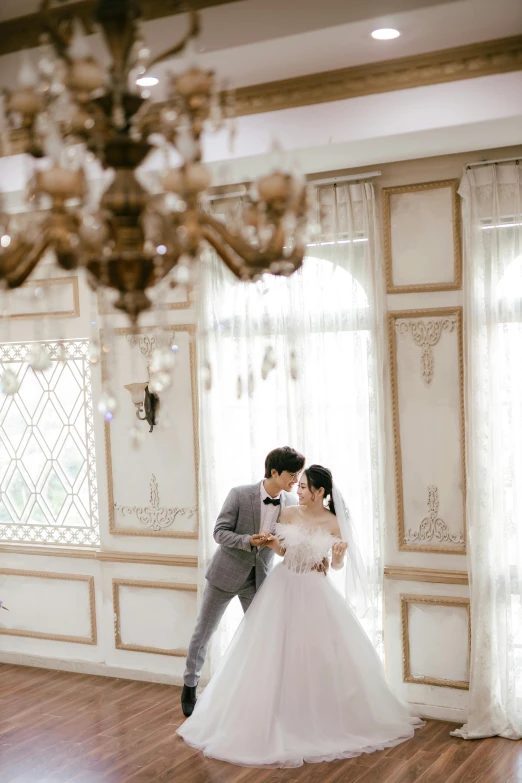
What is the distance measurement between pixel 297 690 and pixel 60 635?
2.34m

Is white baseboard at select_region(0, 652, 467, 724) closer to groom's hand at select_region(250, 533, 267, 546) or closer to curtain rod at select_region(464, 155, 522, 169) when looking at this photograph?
groom's hand at select_region(250, 533, 267, 546)

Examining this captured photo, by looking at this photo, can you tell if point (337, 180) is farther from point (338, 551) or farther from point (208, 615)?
point (208, 615)

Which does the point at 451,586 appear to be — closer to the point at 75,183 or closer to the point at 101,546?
the point at 101,546

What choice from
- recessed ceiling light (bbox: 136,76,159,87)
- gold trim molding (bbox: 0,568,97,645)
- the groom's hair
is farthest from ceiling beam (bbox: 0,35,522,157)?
gold trim molding (bbox: 0,568,97,645)

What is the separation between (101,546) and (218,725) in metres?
1.81

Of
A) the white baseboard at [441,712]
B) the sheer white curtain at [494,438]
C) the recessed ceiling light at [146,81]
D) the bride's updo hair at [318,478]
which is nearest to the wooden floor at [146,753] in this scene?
the white baseboard at [441,712]

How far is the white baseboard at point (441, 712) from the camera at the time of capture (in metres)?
5.13

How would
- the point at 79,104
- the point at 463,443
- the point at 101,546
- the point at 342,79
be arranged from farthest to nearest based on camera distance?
1. the point at 101,546
2. the point at 463,443
3. the point at 342,79
4. the point at 79,104

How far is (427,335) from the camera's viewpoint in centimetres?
518

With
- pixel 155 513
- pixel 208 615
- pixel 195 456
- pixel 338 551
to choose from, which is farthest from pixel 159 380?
pixel 155 513

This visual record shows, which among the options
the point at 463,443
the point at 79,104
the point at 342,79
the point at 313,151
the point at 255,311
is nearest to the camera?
the point at 79,104

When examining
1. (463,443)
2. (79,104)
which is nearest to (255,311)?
(463,443)

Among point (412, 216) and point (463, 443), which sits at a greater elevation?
point (412, 216)

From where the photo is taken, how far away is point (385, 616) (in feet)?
17.5
